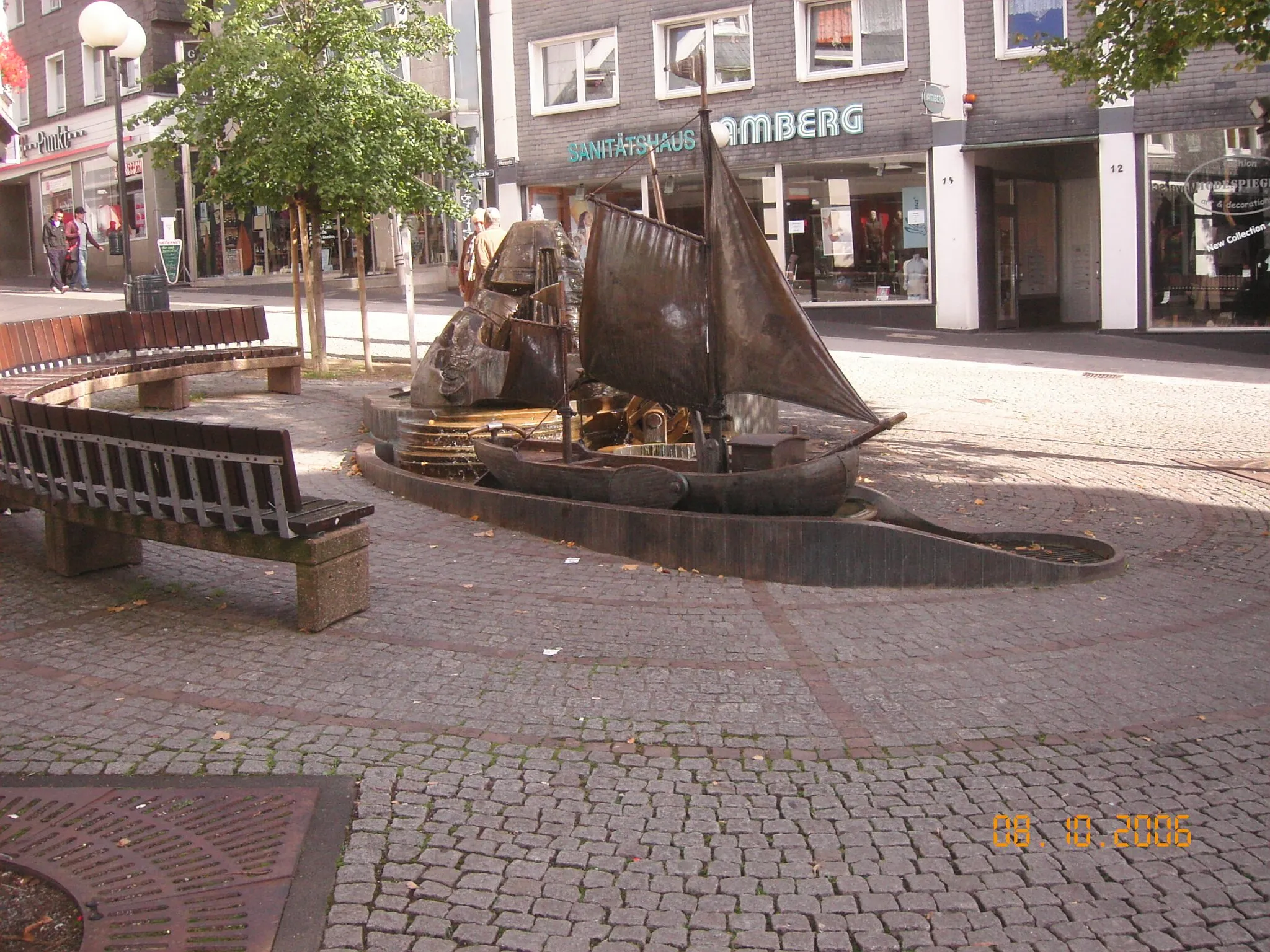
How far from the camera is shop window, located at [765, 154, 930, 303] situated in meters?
23.8

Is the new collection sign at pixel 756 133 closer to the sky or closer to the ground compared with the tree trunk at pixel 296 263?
closer to the sky

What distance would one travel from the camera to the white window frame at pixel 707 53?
2464 cm

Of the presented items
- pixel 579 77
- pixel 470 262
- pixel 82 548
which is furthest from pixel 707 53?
pixel 82 548

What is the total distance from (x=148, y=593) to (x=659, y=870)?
4167 mm

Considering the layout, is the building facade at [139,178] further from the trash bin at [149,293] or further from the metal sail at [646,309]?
the metal sail at [646,309]

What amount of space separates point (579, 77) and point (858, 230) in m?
6.66

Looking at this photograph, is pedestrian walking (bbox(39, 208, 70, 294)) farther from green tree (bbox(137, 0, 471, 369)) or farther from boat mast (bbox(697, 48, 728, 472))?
boat mast (bbox(697, 48, 728, 472))

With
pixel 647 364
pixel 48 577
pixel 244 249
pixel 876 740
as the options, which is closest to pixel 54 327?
pixel 48 577

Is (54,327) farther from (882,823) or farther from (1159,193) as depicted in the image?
(1159,193)

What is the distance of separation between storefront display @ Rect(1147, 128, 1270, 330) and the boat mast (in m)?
14.4

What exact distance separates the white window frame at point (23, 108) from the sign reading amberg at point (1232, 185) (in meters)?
34.5

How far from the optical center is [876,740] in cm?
547

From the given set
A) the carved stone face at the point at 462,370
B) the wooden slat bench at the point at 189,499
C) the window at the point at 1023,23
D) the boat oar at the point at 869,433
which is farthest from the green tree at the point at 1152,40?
the window at the point at 1023,23
